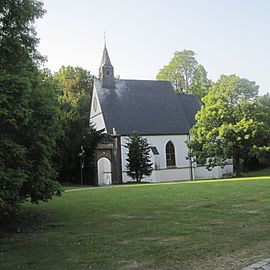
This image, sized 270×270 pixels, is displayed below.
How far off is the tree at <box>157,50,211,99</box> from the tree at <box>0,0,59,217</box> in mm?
52723

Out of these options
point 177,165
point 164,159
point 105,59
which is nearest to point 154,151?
point 164,159

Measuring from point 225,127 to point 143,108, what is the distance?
46.4 ft

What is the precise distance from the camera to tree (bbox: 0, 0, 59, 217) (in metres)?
9.26

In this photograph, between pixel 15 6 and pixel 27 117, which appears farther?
pixel 15 6

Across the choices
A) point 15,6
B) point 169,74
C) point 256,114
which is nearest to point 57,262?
point 15,6

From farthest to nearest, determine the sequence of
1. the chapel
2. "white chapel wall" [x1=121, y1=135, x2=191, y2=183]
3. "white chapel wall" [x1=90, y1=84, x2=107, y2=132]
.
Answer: "white chapel wall" [x1=90, y1=84, x2=107, y2=132] → "white chapel wall" [x1=121, y1=135, x2=191, y2=183] → the chapel

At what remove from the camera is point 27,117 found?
948cm

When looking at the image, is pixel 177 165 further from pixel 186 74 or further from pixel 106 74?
pixel 186 74

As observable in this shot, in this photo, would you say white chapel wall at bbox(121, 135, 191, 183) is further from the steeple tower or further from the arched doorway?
the steeple tower

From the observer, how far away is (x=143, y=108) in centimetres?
5147

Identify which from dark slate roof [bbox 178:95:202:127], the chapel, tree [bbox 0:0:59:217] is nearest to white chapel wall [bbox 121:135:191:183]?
the chapel

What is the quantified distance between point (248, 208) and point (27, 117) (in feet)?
23.8

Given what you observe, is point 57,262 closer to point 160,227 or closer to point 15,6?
point 160,227

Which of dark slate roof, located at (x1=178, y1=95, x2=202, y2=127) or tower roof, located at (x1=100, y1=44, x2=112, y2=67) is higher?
tower roof, located at (x1=100, y1=44, x2=112, y2=67)
